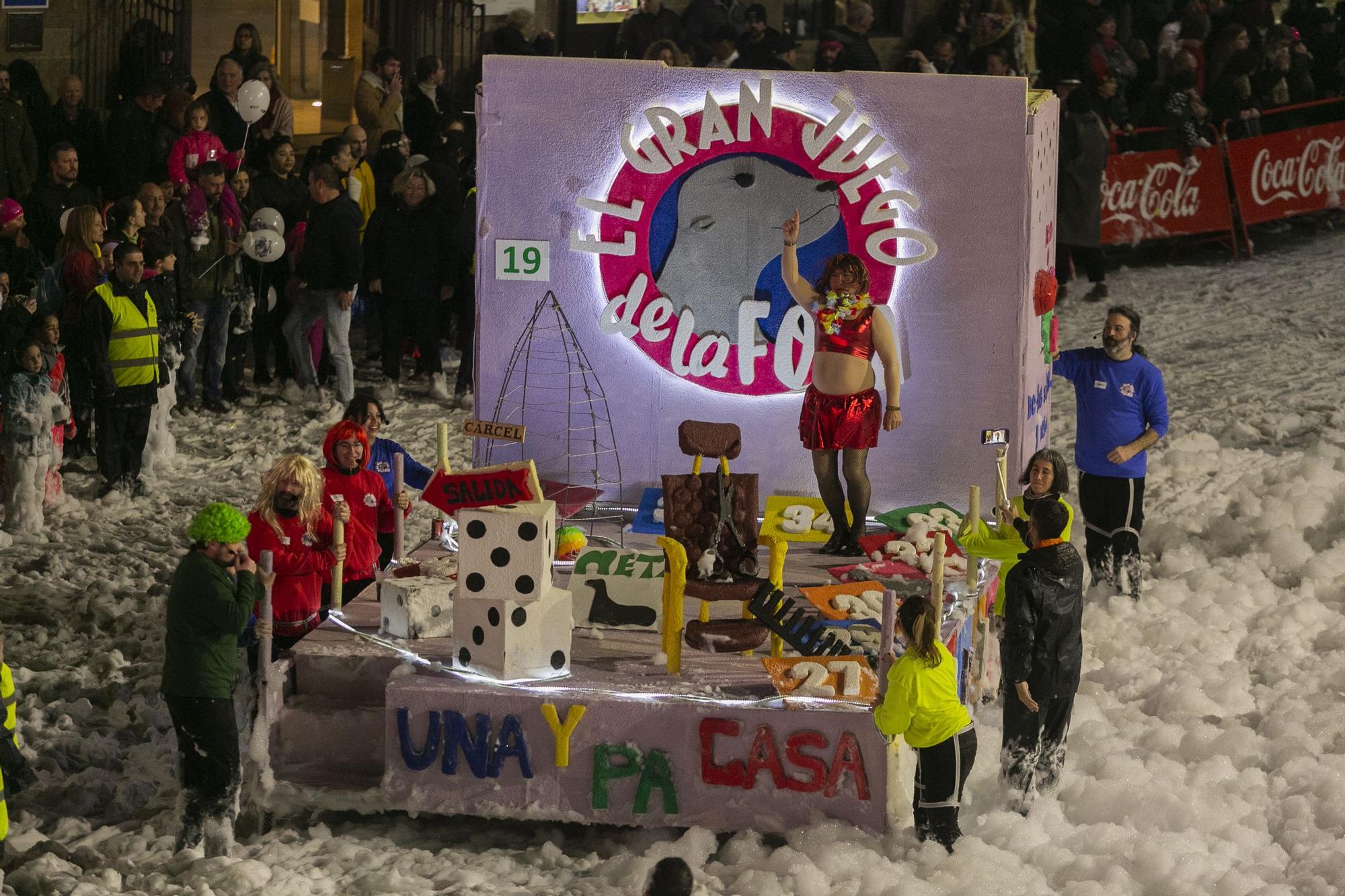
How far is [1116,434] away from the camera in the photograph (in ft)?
28.8

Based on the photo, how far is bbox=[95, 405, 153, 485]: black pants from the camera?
10.4 m

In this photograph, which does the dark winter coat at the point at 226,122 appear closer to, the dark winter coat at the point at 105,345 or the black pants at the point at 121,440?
the dark winter coat at the point at 105,345

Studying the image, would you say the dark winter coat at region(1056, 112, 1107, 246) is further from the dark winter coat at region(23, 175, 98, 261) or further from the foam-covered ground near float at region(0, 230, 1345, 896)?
the dark winter coat at region(23, 175, 98, 261)

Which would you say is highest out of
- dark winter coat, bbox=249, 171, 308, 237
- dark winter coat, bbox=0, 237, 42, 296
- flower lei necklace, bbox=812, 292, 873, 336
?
dark winter coat, bbox=249, 171, 308, 237

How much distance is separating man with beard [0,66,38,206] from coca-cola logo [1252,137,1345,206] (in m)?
10.0

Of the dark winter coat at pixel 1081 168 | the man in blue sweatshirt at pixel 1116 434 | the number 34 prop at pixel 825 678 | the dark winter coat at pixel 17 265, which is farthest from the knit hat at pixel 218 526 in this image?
the dark winter coat at pixel 1081 168

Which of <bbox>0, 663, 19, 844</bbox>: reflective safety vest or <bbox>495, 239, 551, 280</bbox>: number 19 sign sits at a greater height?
<bbox>495, 239, 551, 280</bbox>: number 19 sign

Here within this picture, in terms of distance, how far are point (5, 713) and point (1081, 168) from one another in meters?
10.0

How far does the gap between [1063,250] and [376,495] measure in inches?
336

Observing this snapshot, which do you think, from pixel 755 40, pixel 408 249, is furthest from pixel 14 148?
pixel 755 40

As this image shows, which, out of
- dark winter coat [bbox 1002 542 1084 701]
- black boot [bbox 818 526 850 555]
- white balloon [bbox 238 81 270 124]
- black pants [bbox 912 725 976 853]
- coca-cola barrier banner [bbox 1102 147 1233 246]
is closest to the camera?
black pants [bbox 912 725 976 853]

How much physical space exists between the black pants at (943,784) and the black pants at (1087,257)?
8.94 meters

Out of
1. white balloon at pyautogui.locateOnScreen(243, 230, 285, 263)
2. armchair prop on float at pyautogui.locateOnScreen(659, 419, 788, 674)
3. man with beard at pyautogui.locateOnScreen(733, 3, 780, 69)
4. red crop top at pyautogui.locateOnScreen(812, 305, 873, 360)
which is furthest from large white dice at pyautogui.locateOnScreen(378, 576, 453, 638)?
man with beard at pyautogui.locateOnScreen(733, 3, 780, 69)

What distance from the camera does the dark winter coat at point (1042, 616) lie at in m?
6.70
